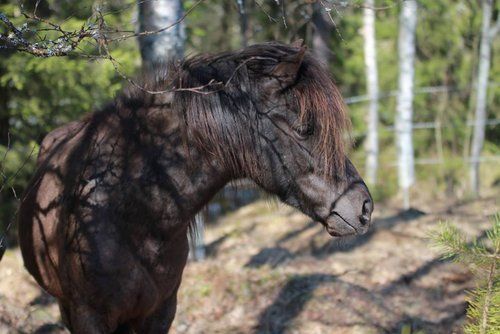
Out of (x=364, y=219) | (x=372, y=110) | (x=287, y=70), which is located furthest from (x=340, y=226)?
(x=372, y=110)

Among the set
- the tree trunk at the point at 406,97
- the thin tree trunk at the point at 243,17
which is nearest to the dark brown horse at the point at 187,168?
the thin tree trunk at the point at 243,17

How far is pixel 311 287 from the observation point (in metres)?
6.18

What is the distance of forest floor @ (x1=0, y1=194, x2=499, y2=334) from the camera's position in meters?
5.68

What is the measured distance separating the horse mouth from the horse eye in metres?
0.44

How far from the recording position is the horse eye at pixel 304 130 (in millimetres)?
3453

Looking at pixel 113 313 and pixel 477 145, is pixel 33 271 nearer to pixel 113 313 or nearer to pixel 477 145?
pixel 113 313

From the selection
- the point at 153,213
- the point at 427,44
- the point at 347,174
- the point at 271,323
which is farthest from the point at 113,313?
the point at 427,44

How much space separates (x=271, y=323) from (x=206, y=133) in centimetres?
281

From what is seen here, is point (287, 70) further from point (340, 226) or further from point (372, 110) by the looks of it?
point (372, 110)

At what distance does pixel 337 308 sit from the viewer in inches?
229

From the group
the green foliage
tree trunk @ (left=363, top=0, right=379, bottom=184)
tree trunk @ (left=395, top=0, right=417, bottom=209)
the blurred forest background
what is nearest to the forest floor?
the blurred forest background

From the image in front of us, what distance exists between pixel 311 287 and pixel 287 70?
3.22 metres

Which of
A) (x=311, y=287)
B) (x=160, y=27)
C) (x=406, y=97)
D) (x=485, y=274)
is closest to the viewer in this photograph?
(x=485, y=274)

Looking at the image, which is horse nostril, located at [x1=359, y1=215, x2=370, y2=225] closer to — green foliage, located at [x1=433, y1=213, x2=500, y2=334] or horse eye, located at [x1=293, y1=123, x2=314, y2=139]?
green foliage, located at [x1=433, y1=213, x2=500, y2=334]
